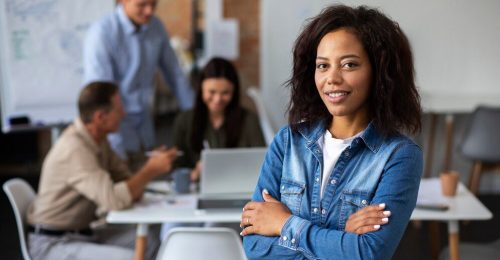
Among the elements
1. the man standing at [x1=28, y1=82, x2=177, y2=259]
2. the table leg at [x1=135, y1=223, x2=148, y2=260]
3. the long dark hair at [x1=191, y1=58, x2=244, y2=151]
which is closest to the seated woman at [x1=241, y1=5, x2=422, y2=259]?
the table leg at [x1=135, y1=223, x2=148, y2=260]

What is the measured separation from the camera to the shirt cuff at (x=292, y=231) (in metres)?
1.45

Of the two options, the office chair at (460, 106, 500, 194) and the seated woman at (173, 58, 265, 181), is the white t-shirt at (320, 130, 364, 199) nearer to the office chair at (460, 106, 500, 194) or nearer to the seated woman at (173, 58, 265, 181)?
the seated woman at (173, 58, 265, 181)

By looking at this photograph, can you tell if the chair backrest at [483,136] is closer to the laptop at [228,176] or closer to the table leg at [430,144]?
the table leg at [430,144]

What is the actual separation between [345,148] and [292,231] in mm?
223

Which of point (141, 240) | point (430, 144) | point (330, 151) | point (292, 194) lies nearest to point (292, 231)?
point (292, 194)

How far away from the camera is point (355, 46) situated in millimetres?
1354

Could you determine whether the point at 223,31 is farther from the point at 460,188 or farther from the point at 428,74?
the point at 460,188

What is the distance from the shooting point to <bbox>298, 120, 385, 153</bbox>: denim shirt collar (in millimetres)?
1423

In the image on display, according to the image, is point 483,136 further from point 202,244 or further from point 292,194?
point 292,194

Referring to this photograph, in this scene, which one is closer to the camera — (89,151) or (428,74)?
(89,151)

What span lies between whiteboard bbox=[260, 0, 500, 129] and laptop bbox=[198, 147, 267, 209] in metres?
1.66

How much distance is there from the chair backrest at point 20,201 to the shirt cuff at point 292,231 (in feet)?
4.58

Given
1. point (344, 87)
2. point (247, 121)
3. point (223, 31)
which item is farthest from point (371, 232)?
point (223, 31)

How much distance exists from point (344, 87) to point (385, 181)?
8.8 inches
